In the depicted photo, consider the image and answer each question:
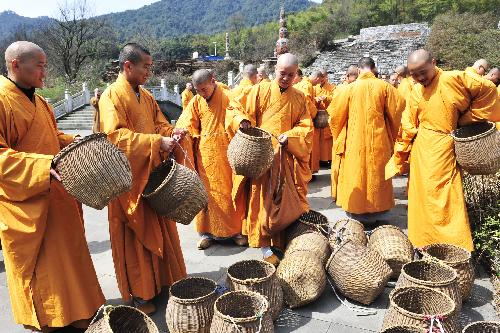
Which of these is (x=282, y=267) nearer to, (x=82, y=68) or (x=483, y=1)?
(x=82, y=68)

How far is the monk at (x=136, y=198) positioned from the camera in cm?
356

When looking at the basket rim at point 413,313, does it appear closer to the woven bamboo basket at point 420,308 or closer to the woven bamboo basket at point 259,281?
the woven bamboo basket at point 420,308

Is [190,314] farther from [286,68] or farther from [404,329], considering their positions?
[286,68]

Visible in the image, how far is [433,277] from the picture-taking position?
3.62 m

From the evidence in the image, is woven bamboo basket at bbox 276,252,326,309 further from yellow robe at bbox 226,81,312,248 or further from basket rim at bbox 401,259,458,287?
yellow robe at bbox 226,81,312,248

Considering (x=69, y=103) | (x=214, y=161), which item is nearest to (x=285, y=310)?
(x=214, y=161)

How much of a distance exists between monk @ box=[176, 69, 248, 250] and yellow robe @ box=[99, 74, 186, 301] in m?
1.26

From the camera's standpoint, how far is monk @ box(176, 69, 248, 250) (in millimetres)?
5180

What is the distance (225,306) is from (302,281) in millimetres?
759

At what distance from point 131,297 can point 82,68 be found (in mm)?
43433

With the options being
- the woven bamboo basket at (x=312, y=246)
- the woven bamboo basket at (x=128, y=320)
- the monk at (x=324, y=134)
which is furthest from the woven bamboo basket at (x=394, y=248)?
the monk at (x=324, y=134)

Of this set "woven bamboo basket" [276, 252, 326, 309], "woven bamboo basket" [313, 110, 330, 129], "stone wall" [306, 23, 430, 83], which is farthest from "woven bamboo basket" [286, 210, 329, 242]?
"stone wall" [306, 23, 430, 83]

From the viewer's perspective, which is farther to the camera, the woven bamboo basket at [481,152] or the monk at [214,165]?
the monk at [214,165]

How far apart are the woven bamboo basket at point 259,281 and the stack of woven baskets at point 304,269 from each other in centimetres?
16
